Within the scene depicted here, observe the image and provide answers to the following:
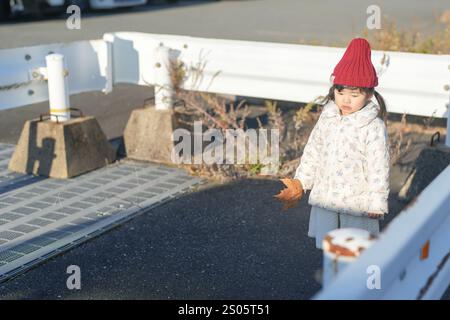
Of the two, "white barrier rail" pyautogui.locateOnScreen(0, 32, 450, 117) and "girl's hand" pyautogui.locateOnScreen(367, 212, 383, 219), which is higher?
"white barrier rail" pyautogui.locateOnScreen(0, 32, 450, 117)

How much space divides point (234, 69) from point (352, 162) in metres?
2.94

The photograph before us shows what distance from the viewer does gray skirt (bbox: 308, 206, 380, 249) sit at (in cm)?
374

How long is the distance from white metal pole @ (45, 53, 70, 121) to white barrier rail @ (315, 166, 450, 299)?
388 centimetres

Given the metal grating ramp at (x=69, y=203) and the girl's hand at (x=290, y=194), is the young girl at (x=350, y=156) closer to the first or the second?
the girl's hand at (x=290, y=194)

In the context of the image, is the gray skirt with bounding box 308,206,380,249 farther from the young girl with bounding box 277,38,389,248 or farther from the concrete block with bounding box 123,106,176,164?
the concrete block with bounding box 123,106,176,164

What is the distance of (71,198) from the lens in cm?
545

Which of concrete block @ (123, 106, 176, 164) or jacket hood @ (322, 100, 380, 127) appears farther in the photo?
concrete block @ (123, 106, 176, 164)

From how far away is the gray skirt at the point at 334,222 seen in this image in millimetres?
3738

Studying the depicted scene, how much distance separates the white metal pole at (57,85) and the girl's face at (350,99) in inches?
118

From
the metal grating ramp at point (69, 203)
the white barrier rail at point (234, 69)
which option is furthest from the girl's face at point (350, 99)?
the white barrier rail at point (234, 69)

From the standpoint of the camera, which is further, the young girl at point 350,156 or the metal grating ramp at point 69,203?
the metal grating ramp at point 69,203
